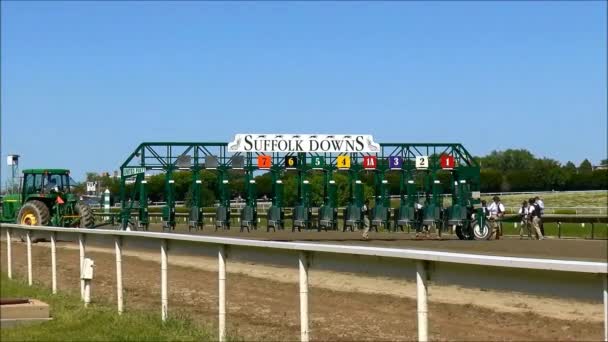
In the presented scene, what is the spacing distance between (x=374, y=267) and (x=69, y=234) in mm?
9042

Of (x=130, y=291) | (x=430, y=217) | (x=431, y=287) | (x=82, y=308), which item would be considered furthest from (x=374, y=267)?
(x=430, y=217)

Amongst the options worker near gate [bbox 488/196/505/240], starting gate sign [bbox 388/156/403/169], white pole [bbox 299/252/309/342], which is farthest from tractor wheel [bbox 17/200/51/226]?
white pole [bbox 299/252/309/342]

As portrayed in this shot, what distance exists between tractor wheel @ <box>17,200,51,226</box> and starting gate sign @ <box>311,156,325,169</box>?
45.2ft

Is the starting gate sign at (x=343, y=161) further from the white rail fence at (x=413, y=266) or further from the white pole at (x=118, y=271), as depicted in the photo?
the white rail fence at (x=413, y=266)

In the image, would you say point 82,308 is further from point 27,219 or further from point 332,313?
point 27,219

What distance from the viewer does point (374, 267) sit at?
630cm

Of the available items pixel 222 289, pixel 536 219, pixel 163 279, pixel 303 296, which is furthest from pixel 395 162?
pixel 303 296

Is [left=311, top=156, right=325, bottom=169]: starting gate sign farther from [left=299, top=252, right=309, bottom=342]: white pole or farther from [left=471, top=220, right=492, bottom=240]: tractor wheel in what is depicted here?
[left=299, top=252, right=309, bottom=342]: white pole

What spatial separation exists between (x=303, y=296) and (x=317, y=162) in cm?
3278

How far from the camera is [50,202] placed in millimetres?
31156

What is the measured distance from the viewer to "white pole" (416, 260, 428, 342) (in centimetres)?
557

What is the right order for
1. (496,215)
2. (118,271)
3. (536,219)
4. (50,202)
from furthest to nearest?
(496,215), (536,219), (50,202), (118,271)

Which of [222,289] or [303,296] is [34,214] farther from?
[303,296]

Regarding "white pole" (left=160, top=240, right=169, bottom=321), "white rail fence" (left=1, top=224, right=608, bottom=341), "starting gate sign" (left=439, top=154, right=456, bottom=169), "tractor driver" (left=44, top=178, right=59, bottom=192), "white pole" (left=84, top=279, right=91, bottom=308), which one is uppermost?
Answer: "starting gate sign" (left=439, top=154, right=456, bottom=169)
